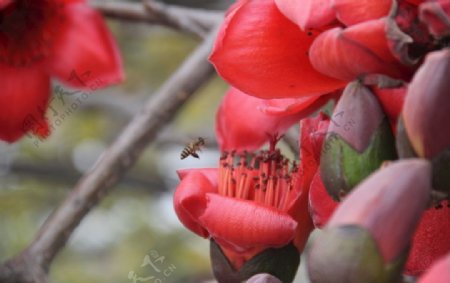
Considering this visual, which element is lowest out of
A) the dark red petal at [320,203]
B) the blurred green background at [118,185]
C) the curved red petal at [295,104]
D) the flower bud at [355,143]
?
the blurred green background at [118,185]

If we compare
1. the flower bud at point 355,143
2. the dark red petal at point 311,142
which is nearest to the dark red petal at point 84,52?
the dark red petal at point 311,142

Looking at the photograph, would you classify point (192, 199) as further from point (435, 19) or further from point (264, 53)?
point (435, 19)

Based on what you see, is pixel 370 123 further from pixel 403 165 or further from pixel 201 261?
pixel 201 261

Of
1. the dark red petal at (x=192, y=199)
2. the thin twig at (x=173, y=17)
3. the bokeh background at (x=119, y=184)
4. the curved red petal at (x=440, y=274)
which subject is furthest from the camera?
the bokeh background at (x=119, y=184)

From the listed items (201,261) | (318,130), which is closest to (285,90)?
(318,130)

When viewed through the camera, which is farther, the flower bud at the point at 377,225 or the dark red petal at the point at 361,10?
the dark red petal at the point at 361,10

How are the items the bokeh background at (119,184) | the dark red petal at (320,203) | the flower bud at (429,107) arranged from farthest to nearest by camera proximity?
the bokeh background at (119,184) < the dark red petal at (320,203) < the flower bud at (429,107)

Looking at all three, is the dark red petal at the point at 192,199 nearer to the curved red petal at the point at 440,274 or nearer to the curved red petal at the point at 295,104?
the curved red petal at the point at 295,104
